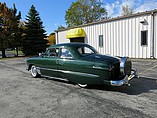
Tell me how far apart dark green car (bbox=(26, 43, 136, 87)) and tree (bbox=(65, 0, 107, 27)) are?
35.3 metres

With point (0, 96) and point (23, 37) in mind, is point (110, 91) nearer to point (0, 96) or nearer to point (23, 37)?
point (0, 96)

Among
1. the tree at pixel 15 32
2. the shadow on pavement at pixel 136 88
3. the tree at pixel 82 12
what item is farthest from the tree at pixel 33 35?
the shadow on pavement at pixel 136 88

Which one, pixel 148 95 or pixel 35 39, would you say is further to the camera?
pixel 35 39

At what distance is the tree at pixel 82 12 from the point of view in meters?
40.0

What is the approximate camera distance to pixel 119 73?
4.75 metres

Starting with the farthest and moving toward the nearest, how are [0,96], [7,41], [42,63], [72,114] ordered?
[7,41] < [42,63] < [0,96] < [72,114]

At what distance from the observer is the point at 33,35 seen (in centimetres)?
2530

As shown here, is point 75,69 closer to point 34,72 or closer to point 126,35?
point 34,72

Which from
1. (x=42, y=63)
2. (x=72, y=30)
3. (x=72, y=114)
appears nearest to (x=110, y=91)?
(x=72, y=114)

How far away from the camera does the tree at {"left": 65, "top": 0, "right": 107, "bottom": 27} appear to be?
40.0 metres

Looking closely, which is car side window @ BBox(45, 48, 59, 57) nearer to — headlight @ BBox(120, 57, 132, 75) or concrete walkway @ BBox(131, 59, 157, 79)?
headlight @ BBox(120, 57, 132, 75)

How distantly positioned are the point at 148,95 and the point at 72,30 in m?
14.3

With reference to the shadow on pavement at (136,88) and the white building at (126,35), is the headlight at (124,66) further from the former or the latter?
the white building at (126,35)

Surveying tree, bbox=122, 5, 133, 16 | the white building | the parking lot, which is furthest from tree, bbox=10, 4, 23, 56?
tree, bbox=122, 5, 133, 16
